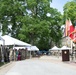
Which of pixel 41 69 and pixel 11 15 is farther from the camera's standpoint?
pixel 11 15

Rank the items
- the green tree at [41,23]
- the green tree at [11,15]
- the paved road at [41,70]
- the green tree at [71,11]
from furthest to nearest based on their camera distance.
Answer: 1. the green tree at [11,15]
2. the green tree at [41,23]
3. the green tree at [71,11]
4. the paved road at [41,70]

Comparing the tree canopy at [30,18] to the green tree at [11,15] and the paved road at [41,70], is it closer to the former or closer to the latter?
the green tree at [11,15]

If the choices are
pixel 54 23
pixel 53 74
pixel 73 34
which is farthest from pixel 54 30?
pixel 53 74

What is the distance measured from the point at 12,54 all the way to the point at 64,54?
279 inches

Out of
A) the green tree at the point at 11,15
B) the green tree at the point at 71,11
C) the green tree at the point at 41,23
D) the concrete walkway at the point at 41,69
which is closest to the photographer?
the concrete walkway at the point at 41,69

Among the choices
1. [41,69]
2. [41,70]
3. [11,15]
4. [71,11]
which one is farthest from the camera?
[11,15]

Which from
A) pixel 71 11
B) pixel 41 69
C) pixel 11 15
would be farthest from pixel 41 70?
pixel 11 15

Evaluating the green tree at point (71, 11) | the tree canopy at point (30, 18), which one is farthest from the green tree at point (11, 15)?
the green tree at point (71, 11)

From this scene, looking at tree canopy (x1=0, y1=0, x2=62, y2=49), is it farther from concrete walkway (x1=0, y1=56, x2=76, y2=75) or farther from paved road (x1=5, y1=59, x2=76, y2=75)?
paved road (x1=5, y1=59, x2=76, y2=75)

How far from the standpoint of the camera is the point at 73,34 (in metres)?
42.1

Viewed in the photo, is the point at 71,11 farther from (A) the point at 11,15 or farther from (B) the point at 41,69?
(B) the point at 41,69

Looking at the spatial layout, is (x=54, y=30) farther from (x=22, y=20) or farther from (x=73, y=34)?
(x=73, y=34)

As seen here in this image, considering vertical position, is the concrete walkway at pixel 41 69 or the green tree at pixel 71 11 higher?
the green tree at pixel 71 11

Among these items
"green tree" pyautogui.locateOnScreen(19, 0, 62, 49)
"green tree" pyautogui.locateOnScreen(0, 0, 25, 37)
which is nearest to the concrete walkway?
"green tree" pyautogui.locateOnScreen(19, 0, 62, 49)
